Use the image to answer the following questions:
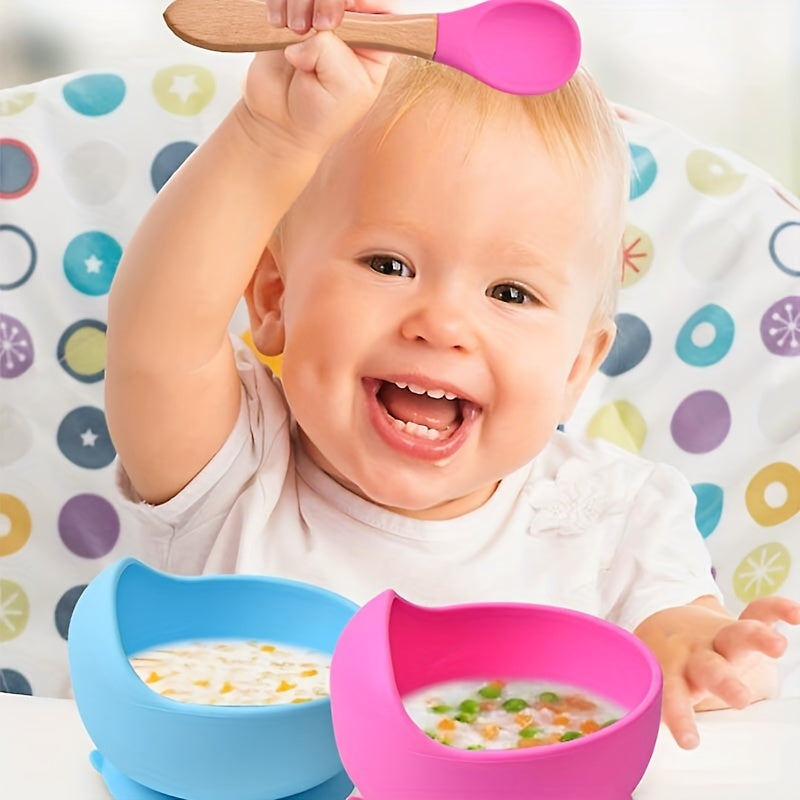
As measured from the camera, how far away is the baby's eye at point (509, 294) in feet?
1.97

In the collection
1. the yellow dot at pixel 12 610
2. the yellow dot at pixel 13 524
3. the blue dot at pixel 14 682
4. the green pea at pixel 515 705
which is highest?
the green pea at pixel 515 705

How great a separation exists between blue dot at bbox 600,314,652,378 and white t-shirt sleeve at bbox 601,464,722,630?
0.15 meters

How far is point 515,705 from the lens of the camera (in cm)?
41

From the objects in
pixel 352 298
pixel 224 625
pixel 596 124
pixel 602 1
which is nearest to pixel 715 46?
pixel 602 1

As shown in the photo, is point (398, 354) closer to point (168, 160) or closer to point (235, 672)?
point (235, 672)

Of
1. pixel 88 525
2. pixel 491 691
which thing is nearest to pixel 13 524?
pixel 88 525

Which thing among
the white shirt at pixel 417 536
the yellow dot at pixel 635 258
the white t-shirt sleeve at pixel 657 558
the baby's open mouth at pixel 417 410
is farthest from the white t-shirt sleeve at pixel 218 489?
the yellow dot at pixel 635 258

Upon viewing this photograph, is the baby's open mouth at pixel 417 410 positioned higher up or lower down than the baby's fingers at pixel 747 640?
higher up

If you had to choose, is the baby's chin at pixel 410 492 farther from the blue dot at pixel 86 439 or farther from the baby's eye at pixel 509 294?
the blue dot at pixel 86 439

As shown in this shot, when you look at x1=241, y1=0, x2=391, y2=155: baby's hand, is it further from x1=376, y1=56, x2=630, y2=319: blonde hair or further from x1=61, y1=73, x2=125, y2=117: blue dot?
x1=61, y1=73, x2=125, y2=117: blue dot

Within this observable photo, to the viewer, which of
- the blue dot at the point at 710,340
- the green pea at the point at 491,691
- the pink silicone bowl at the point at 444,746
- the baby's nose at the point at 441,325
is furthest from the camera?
the blue dot at the point at 710,340

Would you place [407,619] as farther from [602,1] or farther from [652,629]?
[602,1]

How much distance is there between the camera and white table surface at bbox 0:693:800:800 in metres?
0.39

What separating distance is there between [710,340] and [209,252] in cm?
51
